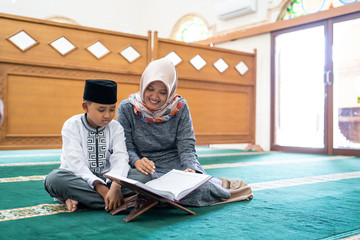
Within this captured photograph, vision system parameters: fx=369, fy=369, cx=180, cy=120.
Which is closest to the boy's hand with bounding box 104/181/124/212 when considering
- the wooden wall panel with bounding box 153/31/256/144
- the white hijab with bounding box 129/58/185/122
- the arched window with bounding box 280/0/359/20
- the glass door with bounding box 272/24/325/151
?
the white hijab with bounding box 129/58/185/122

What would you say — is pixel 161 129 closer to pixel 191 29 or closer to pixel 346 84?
pixel 346 84

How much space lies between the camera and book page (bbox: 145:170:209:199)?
1.49 metres

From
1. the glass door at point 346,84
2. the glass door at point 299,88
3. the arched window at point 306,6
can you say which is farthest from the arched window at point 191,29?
the glass door at point 346,84

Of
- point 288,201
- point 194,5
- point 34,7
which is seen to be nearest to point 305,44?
point 194,5

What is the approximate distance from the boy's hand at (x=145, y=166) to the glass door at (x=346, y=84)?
3506 millimetres

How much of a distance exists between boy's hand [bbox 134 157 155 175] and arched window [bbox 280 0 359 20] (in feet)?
13.0

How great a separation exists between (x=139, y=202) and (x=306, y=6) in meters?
4.43

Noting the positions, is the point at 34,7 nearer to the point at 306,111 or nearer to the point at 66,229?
the point at 306,111

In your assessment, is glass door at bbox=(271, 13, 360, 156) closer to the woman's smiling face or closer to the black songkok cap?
the woman's smiling face

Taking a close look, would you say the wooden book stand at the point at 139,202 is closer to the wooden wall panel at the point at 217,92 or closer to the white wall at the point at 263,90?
the wooden wall panel at the point at 217,92

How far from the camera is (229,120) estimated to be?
501 centimetres

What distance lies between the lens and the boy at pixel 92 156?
61.7 inches

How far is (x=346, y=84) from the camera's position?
4.51 m

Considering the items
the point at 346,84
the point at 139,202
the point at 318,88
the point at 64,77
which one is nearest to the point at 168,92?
the point at 139,202
